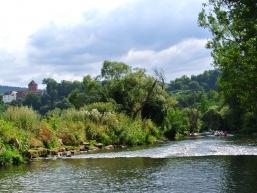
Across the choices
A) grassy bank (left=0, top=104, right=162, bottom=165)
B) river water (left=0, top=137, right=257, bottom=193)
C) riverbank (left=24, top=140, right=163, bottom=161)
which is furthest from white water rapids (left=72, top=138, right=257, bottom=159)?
grassy bank (left=0, top=104, right=162, bottom=165)

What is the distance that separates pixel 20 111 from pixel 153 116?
30707 mm

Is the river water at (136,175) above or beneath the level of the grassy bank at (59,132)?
beneath

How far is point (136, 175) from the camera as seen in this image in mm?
21422

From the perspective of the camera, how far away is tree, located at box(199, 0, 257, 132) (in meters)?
20.4

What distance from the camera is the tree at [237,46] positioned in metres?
20.4

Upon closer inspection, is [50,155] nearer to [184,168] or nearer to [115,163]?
[115,163]

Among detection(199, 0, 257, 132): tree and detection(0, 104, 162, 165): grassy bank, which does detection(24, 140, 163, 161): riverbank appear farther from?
detection(199, 0, 257, 132): tree

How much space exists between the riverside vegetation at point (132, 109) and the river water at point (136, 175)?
164 inches

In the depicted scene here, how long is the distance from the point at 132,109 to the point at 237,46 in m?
38.5

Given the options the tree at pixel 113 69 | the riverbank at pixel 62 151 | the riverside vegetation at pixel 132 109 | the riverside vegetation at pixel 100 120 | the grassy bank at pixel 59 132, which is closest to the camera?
the riverside vegetation at pixel 132 109

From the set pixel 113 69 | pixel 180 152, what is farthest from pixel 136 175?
pixel 113 69

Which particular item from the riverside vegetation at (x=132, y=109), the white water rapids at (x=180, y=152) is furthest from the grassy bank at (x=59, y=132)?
the white water rapids at (x=180, y=152)

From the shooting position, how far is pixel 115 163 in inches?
1057

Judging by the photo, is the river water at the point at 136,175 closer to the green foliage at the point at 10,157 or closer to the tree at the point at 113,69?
the green foliage at the point at 10,157
